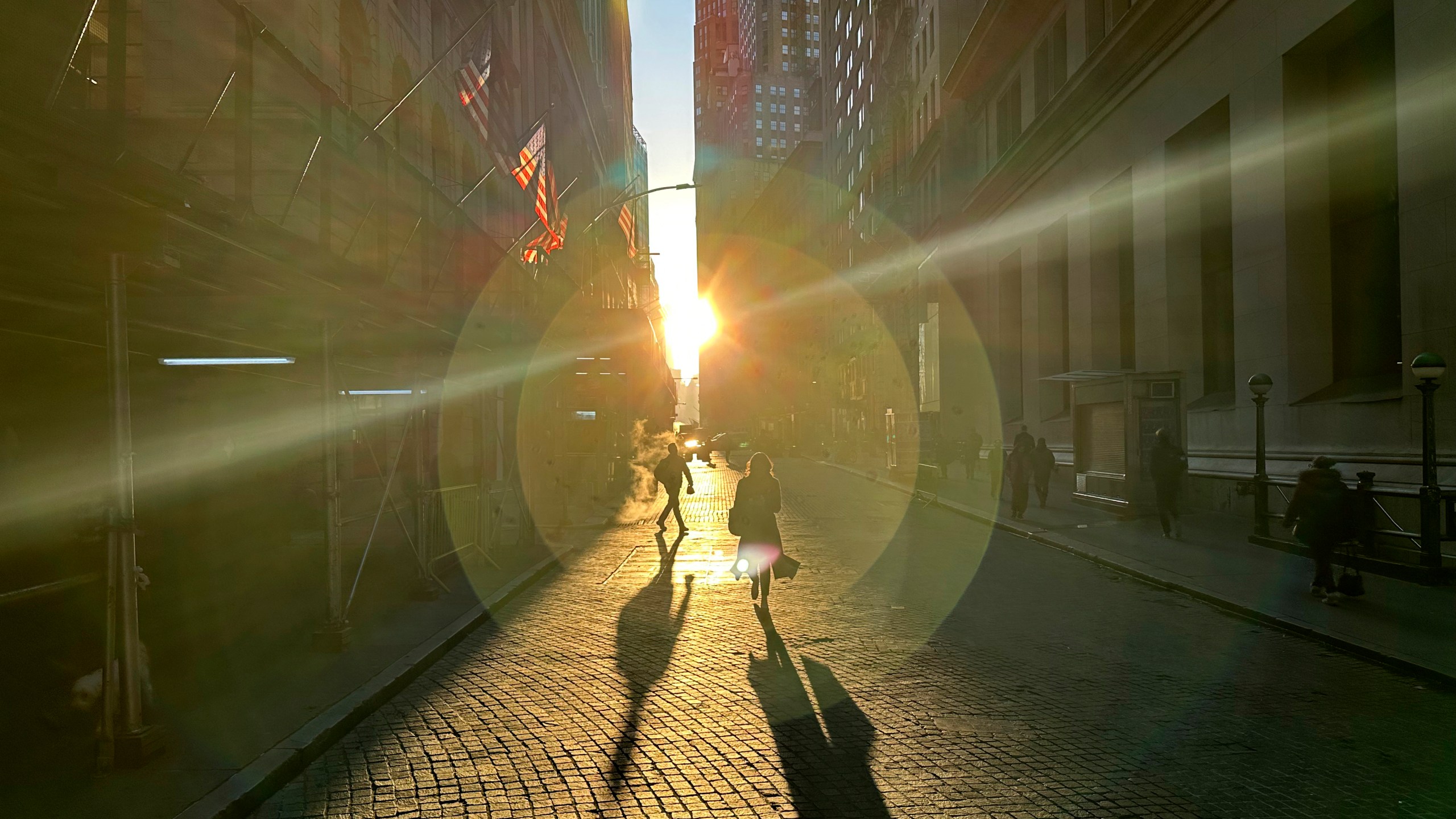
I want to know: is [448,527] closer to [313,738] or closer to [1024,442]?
[313,738]

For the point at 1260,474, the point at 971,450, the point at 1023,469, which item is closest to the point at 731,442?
the point at 971,450

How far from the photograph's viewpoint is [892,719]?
22.4 ft

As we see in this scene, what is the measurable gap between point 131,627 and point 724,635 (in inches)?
203

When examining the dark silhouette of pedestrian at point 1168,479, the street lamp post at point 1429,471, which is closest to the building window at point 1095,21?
the dark silhouette of pedestrian at point 1168,479

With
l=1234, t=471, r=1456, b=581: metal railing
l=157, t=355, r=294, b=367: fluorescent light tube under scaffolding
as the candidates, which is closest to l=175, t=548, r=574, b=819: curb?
l=157, t=355, r=294, b=367: fluorescent light tube under scaffolding

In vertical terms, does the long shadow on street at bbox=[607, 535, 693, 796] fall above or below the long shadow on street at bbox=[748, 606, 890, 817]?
below

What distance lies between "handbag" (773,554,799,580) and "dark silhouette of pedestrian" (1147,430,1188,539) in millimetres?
9690

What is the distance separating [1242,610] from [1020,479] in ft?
39.0

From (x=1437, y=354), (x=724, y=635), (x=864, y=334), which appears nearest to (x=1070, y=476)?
(x=1437, y=354)

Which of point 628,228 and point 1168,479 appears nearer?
point 1168,479

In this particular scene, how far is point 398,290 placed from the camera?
34.1ft

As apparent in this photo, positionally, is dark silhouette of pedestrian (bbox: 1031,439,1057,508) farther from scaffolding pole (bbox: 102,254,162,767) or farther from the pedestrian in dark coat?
scaffolding pole (bbox: 102,254,162,767)

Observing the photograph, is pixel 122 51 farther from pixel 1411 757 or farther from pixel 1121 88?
pixel 1121 88

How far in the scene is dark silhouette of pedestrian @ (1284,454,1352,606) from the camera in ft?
36.2
